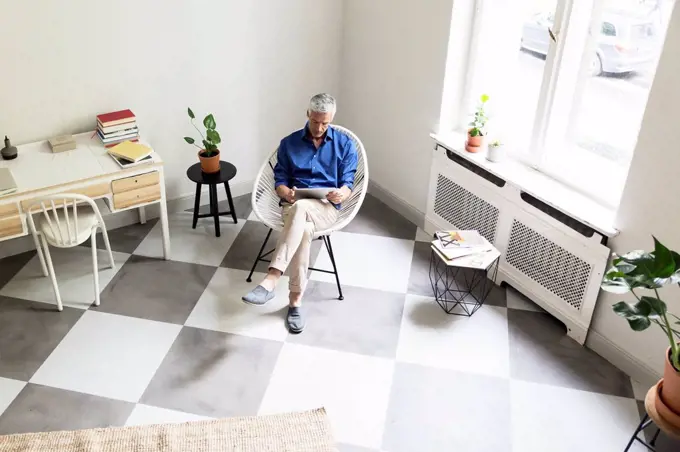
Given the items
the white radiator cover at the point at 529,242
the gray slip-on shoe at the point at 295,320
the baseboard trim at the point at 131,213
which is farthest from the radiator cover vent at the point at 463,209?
the baseboard trim at the point at 131,213

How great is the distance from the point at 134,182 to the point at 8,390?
1132 mm

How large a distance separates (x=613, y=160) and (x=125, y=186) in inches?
94.2

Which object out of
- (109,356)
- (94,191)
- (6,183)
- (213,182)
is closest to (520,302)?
(213,182)

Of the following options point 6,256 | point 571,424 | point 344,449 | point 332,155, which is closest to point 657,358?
point 571,424

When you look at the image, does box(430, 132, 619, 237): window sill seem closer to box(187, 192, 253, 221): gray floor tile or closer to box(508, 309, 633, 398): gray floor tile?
box(508, 309, 633, 398): gray floor tile

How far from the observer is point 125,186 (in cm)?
334

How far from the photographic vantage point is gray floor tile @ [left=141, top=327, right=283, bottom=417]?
2.80 m

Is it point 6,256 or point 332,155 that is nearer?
point 332,155

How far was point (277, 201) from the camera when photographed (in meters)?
3.55

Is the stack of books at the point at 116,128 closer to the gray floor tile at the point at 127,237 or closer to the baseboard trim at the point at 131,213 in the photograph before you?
the baseboard trim at the point at 131,213

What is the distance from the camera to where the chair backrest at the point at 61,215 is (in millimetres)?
3002

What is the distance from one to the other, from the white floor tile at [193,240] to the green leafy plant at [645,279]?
2.20 metres

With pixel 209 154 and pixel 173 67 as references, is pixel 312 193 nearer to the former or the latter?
pixel 209 154

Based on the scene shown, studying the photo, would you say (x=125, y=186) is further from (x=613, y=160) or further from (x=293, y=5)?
(x=613, y=160)
